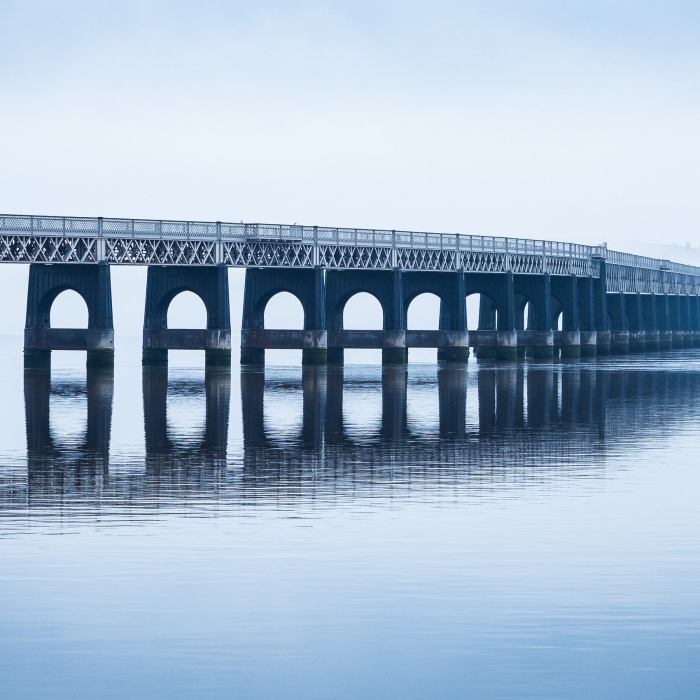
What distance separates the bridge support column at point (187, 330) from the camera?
8875cm

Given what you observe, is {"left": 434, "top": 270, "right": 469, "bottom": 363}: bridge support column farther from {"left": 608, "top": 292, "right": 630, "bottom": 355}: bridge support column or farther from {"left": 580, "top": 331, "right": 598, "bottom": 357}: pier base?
{"left": 608, "top": 292, "right": 630, "bottom": 355}: bridge support column

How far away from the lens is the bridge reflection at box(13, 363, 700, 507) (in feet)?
83.8

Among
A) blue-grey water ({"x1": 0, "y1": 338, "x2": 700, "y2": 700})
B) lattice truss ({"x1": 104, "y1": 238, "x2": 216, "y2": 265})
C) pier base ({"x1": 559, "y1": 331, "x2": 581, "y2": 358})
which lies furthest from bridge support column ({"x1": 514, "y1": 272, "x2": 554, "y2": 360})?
blue-grey water ({"x1": 0, "y1": 338, "x2": 700, "y2": 700})

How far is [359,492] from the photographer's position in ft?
79.3

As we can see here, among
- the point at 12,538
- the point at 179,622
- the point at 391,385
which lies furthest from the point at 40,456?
the point at 391,385

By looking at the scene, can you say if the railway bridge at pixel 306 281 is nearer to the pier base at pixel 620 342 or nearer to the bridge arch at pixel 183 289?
the bridge arch at pixel 183 289

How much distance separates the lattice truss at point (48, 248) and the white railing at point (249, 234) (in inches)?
14.8

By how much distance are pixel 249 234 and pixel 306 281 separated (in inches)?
232

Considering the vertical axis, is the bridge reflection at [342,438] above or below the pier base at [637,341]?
below

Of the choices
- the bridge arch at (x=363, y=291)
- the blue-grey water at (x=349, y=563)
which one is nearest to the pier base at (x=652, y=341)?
the bridge arch at (x=363, y=291)

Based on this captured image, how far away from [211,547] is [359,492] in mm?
6270

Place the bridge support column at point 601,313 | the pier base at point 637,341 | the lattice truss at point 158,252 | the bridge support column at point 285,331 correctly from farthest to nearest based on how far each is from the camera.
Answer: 1. the pier base at point 637,341
2. the bridge support column at point 601,313
3. the bridge support column at point 285,331
4. the lattice truss at point 158,252

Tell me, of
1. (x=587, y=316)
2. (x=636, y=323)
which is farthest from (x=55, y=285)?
(x=636, y=323)

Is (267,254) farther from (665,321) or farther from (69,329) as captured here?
(665,321)
